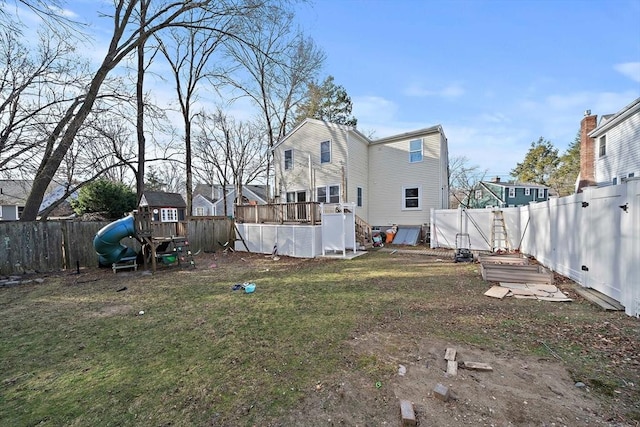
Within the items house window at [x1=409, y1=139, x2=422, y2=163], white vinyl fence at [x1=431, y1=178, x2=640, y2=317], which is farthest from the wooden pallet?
house window at [x1=409, y1=139, x2=422, y2=163]

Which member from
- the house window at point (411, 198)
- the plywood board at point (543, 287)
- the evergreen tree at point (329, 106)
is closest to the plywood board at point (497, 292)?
the plywood board at point (543, 287)

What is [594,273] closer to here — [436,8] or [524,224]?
[524,224]

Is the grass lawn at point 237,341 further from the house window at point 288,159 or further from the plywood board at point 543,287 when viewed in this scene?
the house window at point 288,159

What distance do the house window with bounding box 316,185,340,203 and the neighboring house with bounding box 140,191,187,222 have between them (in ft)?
43.3

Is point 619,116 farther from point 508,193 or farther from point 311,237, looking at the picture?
point 508,193

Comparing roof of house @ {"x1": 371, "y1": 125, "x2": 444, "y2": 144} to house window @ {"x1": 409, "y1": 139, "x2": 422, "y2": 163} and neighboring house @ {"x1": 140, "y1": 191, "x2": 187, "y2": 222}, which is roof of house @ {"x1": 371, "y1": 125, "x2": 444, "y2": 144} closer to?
house window @ {"x1": 409, "y1": 139, "x2": 422, "y2": 163}

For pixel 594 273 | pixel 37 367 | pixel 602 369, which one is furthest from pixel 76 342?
pixel 594 273

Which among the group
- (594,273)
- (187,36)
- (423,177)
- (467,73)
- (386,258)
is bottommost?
(386,258)

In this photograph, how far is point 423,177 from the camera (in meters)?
14.1

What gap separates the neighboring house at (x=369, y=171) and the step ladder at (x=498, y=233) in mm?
3002

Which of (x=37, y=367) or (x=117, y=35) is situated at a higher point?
(x=117, y=35)

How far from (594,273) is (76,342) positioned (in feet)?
27.9

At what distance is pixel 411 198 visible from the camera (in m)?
14.6

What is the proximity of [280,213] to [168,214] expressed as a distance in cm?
1609
